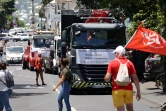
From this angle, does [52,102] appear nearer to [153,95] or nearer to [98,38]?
[98,38]

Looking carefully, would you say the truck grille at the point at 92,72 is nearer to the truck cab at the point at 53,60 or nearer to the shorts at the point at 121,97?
the shorts at the point at 121,97

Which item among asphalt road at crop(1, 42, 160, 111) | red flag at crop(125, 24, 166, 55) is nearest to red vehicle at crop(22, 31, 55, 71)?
asphalt road at crop(1, 42, 160, 111)

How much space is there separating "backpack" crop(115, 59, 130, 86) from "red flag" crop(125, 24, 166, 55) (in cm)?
387

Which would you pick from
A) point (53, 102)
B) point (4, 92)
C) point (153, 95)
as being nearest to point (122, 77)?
point (4, 92)

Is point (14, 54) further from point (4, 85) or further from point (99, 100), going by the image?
point (4, 85)

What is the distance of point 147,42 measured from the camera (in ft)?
57.1

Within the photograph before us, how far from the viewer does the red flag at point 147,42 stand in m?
17.1

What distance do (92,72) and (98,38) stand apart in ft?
4.91

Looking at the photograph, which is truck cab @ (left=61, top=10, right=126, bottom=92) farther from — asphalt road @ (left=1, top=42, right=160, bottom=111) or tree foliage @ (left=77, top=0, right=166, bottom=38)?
tree foliage @ (left=77, top=0, right=166, bottom=38)

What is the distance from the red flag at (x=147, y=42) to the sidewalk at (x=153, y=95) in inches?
152

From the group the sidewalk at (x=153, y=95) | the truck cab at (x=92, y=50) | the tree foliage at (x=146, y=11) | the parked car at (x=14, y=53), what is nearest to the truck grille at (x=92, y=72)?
the truck cab at (x=92, y=50)

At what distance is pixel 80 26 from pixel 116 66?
39.9 feet

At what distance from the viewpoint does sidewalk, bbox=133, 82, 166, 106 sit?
21.9 metres

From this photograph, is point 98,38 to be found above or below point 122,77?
below
